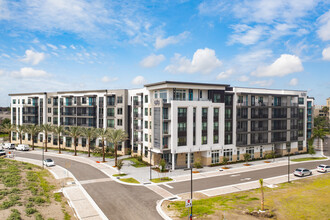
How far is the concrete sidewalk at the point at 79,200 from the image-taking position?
87.6 feet

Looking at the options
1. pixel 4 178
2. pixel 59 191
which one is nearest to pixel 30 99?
pixel 4 178

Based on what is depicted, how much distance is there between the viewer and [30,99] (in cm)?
8306

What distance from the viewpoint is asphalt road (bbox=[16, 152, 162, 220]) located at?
27078 mm

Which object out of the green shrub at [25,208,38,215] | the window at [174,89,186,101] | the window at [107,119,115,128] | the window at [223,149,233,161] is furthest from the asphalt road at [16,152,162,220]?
the window at [223,149,233,161]

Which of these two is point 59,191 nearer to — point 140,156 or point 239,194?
point 140,156

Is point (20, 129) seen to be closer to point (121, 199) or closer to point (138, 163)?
point (138, 163)

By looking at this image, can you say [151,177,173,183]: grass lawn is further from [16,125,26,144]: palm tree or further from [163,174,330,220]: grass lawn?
[16,125,26,144]: palm tree

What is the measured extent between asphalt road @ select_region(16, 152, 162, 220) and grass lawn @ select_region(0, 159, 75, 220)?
14.3 ft

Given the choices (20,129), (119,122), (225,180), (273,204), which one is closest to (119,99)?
(119,122)

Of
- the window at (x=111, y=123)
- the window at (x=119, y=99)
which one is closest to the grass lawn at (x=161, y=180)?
the window at (x=111, y=123)

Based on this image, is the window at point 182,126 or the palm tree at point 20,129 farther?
the palm tree at point 20,129

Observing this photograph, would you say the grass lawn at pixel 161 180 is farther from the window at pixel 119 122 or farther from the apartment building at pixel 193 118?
the window at pixel 119 122

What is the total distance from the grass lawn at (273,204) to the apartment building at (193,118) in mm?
17793

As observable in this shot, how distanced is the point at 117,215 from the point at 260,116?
4661 cm
